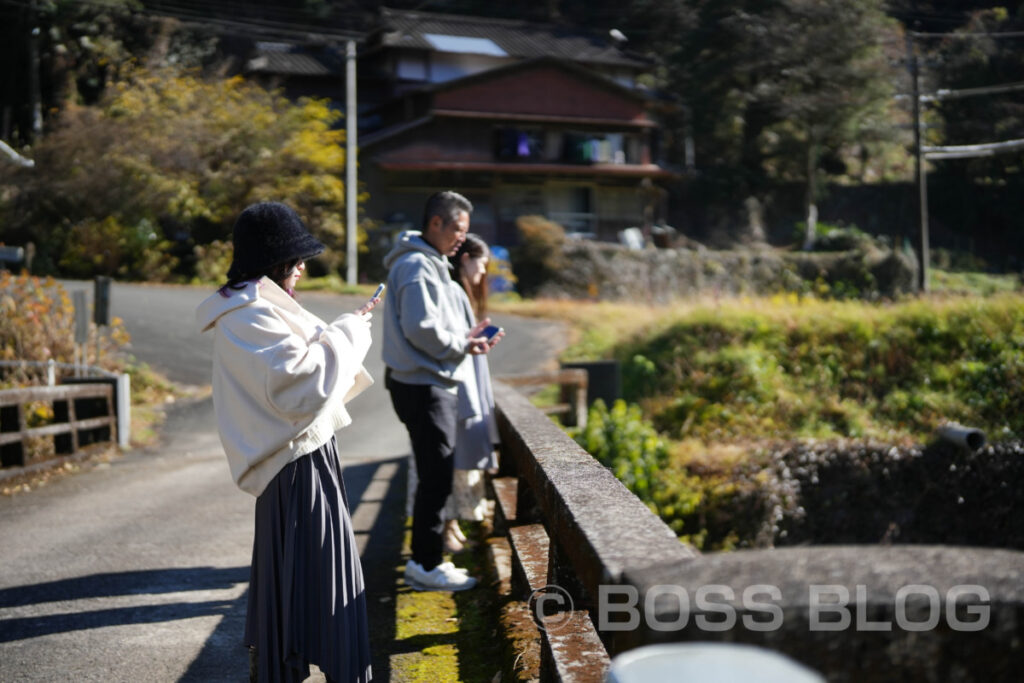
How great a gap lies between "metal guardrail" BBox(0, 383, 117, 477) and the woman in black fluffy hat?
5.88 metres

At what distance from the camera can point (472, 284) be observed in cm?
594

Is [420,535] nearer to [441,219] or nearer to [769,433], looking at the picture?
[441,219]

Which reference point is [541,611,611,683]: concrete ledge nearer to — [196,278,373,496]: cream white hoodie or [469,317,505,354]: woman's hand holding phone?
[196,278,373,496]: cream white hoodie

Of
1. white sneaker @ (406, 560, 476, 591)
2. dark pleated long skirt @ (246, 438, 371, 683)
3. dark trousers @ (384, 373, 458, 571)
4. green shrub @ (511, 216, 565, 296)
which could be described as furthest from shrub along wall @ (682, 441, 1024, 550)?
green shrub @ (511, 216, 565, 296)

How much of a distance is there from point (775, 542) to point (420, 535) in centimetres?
641

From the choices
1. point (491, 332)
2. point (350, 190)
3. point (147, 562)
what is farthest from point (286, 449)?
point (350, 190)

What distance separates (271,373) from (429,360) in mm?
1731

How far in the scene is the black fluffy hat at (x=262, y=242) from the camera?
3.25 m

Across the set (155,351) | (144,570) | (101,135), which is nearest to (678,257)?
(101,135)

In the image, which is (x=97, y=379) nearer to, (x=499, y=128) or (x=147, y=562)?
(x=147, y=562)

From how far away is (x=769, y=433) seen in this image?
12047mm

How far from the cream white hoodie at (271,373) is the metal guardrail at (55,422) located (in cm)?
587

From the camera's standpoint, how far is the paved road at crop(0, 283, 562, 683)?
4.20 meters

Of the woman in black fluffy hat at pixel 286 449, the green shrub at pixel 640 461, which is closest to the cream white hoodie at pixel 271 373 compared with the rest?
the woman in black fluffy hat at pixel 286 449
